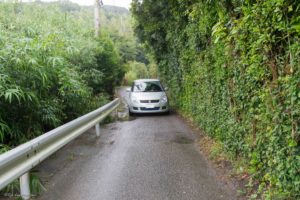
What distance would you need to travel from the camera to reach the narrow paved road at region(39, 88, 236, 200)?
3.70 meters

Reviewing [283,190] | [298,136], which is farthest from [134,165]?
[298,136]

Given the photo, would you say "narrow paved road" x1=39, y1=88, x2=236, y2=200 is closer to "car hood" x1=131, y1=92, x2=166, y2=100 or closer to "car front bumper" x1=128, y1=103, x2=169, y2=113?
"car front bumper" x1=128, y1=103, x2=169, y2=113

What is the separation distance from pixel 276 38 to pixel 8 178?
3.25 m

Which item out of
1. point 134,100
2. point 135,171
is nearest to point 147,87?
point 134,100

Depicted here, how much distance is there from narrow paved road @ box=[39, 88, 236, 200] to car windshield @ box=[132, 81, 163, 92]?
17.2 feet

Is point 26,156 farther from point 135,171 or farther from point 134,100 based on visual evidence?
point 134,100

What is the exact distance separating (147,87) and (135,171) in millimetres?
8210

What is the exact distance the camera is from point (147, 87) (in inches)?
495

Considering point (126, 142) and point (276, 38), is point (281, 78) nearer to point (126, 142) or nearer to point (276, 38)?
point (276, 38)

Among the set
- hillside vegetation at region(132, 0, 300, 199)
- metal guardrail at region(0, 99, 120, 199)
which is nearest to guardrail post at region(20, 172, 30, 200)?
metal guardrail at region(0, 99, 120, 199)

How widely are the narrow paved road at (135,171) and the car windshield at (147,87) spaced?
5.24 meters

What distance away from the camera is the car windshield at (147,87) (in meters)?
12.4

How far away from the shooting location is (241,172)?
164 inches

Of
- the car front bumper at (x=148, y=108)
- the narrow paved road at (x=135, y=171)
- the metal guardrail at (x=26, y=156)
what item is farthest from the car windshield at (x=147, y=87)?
the metal guardrail at (x=26, y=156)
